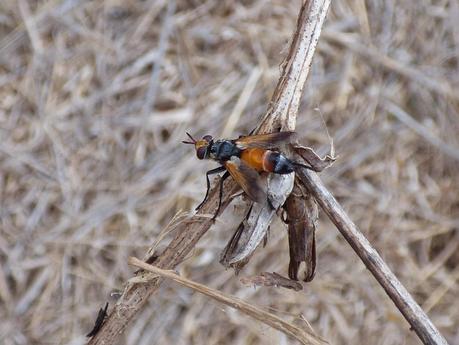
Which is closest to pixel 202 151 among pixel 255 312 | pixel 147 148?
pixel 255 312

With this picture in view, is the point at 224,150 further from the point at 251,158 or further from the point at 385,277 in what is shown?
the point at 385,277

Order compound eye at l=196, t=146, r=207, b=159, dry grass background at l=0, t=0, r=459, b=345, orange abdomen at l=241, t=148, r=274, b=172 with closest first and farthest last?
orange abdomen at l=241, t=148, r=274, b=172 < compound eye at l=196, t=146, r=207, b=159 < dry grass background at l=0, t=0, r=459, b=345

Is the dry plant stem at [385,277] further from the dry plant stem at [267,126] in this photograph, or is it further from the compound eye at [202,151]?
the compound eye at [202,151]

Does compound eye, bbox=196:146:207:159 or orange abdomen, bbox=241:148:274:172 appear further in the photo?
compound eye, bbox=196:146:207:159

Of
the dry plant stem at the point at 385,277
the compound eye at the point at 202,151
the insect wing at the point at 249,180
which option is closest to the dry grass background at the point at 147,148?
the compound eye at the point at 202,151

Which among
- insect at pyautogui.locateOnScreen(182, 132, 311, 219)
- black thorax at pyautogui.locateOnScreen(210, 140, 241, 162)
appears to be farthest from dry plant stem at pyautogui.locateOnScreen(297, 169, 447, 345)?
black thorax at pyautogui.locateOnScreen(210, 140, 241, 162)

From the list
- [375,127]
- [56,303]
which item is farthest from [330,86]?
[56,303]

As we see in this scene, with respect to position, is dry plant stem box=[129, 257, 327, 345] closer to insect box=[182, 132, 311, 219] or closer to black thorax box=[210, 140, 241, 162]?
insect box=[182, 132, 311, 219]
